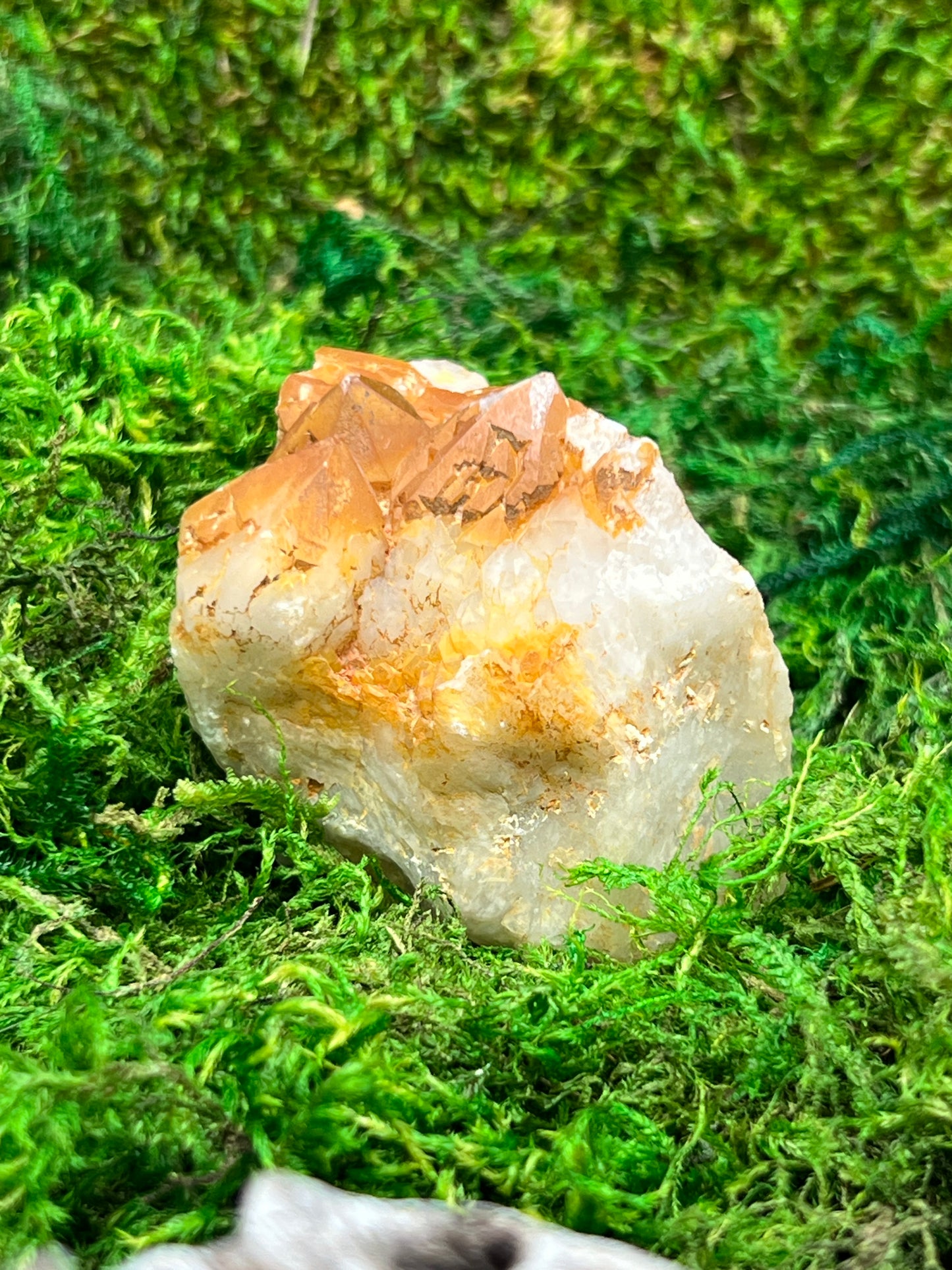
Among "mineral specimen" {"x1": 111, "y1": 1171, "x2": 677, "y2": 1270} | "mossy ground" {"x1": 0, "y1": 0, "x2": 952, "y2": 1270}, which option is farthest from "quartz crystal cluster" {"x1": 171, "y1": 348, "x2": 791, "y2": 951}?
"mineral specimen" {"x1": 111, "y1": 1171, "x2": 677, "y2": 1270}

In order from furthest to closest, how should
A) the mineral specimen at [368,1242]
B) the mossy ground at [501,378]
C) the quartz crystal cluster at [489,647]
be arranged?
the quartz crystal cluster at [489,647] → the mossy ground at [501,378] → the mineral specimen at [368,1242]

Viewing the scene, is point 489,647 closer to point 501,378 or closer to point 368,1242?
point 368,1242

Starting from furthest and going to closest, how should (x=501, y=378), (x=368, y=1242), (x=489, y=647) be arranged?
1. (x=501, y=378)
2. (x=489, y=647)
3. (x=368, y=1242)

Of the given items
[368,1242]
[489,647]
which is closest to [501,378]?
[489,647]

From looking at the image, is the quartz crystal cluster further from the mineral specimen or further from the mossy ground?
the mineral specimen

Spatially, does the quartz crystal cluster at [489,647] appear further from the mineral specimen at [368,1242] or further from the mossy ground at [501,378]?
the mineral specimen at [368,1242]

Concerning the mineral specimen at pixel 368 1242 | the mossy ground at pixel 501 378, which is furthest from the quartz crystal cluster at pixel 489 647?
the mineral specimen at pixel 368 1242

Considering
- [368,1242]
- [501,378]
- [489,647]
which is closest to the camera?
[368,1242]
